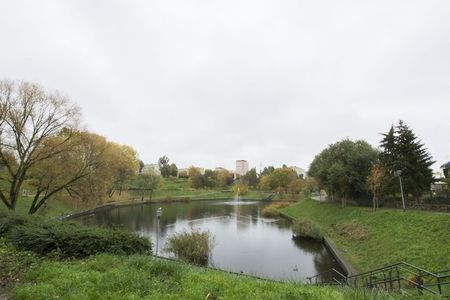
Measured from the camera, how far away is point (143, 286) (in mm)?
6293

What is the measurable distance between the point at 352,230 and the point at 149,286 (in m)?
24.9

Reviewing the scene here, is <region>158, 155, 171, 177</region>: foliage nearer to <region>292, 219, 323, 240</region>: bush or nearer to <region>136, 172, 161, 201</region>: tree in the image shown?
<region>136, 172, 161, 201</region>: tree

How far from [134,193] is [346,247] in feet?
220

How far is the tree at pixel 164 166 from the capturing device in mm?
138625

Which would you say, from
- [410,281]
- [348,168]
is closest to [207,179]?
[348,168]

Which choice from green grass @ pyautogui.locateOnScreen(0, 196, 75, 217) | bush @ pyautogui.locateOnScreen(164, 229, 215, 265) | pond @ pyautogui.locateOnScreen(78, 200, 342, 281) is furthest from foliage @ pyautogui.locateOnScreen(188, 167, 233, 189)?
bush @ pyautogui.locateOnScreen(164, 229, 215, 265)

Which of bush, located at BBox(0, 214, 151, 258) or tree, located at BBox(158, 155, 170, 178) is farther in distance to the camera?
tree, located at BBox(158, 155, 170, 178)

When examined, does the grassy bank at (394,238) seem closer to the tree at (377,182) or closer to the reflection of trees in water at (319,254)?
the reflection of trees in water at (319,254)

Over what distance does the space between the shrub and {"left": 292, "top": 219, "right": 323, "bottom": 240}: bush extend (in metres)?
1.95

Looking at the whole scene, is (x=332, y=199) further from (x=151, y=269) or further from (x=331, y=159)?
(x=151, y=269)

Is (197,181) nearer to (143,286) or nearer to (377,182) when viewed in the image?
(377,182)

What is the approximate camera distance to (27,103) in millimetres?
23141

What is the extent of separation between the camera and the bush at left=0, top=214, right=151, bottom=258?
1020 centimetres

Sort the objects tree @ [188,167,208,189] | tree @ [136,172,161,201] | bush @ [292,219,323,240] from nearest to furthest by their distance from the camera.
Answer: bush @ [292,219,323,240] < tree @ [136,172,161,201] < tree @ [188,167,208,189]
